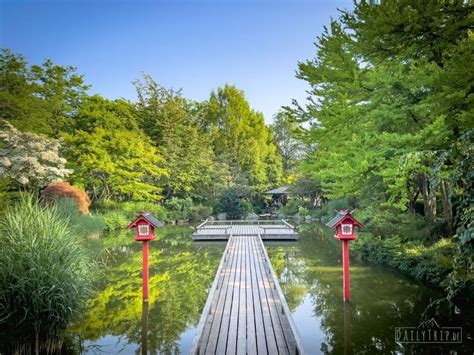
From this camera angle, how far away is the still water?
14.8ft

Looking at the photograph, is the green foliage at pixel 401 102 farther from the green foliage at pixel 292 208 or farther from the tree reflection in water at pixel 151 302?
the green foliage at pixel 292 208

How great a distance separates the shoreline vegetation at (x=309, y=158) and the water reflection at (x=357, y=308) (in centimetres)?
75

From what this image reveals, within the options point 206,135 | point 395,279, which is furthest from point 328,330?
point 206,135

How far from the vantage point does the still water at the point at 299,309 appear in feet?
14.8

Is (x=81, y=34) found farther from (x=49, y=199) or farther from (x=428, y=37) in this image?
(x=428, y=37)

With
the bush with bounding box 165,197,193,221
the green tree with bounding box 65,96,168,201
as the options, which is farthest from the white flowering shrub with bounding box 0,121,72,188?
the bush with bounding box 165,197,193,221

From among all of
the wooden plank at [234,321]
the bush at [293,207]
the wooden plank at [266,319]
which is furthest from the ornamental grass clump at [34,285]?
the bush at [293,207]

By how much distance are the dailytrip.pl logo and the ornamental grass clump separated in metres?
4.94

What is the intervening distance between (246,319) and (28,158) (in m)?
13.5

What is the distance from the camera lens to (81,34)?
484 inches

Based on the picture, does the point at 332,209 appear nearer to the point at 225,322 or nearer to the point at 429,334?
the point at 429,334

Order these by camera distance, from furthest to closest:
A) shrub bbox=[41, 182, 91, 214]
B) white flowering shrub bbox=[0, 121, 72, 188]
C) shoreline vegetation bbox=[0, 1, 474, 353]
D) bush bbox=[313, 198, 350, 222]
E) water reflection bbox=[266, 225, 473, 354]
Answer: bush bbox=[313, 198, 350, 222] < shrub bbox=[41, 182, 91, 214] < white flowering shrub bbox=[0, 121, 72, 188] < water reflection bbox=[266, 225, 473, 354] < shoreline vegetation bbox=[0, 1, 474, 353]

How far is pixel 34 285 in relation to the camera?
3.91 metres

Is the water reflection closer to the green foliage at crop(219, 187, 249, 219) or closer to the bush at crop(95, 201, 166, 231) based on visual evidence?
the bush at crop(95, 201, 166, 231)
